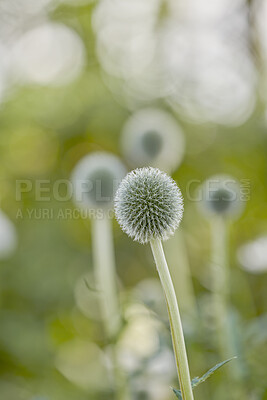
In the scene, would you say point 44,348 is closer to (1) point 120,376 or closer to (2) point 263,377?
(1) point 120,376

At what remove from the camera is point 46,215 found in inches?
117

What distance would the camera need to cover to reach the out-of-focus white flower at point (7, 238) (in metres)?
2.55

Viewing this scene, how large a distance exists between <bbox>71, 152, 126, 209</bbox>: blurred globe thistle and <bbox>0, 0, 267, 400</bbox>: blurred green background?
1.93 ft

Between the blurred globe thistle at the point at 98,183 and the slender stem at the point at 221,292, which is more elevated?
the blurred globe thistle at the point at 98,183

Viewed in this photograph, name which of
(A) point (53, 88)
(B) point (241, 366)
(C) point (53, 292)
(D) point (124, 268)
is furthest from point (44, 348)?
(A) point (53, 88)

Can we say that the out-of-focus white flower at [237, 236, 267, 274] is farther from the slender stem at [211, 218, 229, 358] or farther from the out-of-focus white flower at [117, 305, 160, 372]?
the out-of-focus white flower at [117, 305, 160, 372]

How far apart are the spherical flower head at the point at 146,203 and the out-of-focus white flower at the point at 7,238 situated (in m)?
1.68

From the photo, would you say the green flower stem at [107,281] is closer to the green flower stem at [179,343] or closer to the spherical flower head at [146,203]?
the spherical flower head at [146,203]

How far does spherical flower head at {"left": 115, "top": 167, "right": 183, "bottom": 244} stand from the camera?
0.98 metres

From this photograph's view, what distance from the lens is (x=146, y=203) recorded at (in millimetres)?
996

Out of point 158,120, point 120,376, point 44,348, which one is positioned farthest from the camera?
point 158,120

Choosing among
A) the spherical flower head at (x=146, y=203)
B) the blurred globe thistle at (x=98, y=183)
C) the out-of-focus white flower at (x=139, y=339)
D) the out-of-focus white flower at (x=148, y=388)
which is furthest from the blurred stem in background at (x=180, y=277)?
the spherical flower head at (x=146, y=203)

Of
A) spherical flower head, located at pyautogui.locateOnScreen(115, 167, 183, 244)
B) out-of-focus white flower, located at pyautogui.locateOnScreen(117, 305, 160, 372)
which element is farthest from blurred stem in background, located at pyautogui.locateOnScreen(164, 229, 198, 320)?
spherical flower head, located at pyautogui.locateOnScreen(115, 167, 183, 244)

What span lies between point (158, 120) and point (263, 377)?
1.52m
